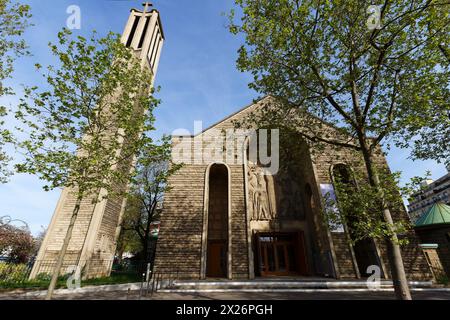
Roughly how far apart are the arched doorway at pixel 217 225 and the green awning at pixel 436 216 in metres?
14.7

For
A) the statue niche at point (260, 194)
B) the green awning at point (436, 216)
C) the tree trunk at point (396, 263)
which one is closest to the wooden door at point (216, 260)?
the statue niche at point (260, 194)

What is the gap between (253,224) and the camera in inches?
658

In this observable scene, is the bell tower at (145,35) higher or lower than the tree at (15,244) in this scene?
higher

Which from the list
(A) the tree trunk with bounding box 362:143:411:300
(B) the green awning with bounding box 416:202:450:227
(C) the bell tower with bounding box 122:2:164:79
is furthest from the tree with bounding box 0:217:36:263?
(B) the green awning with bounding box 416:202:450:227

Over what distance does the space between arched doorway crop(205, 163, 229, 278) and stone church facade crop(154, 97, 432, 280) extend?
0.07 metres

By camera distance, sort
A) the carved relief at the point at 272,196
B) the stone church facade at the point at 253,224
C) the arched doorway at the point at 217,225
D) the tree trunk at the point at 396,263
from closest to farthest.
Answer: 1. the tree trunk at the point at 396,263
2. the stone church facade at the point at 253,224
3. the arched doorway at the point at 217,225
4. the carved relief at the point at 272,196

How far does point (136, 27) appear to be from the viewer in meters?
25.8

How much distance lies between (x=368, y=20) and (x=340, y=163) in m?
10.7

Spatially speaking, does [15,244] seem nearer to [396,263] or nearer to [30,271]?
[30,271]

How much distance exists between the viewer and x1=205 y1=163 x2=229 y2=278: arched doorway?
15.7m

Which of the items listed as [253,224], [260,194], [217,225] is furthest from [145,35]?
[253,224]

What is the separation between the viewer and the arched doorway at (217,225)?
1571 centimetres

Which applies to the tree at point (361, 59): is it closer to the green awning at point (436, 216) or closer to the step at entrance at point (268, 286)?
the step at entrance at point (268, 286)
